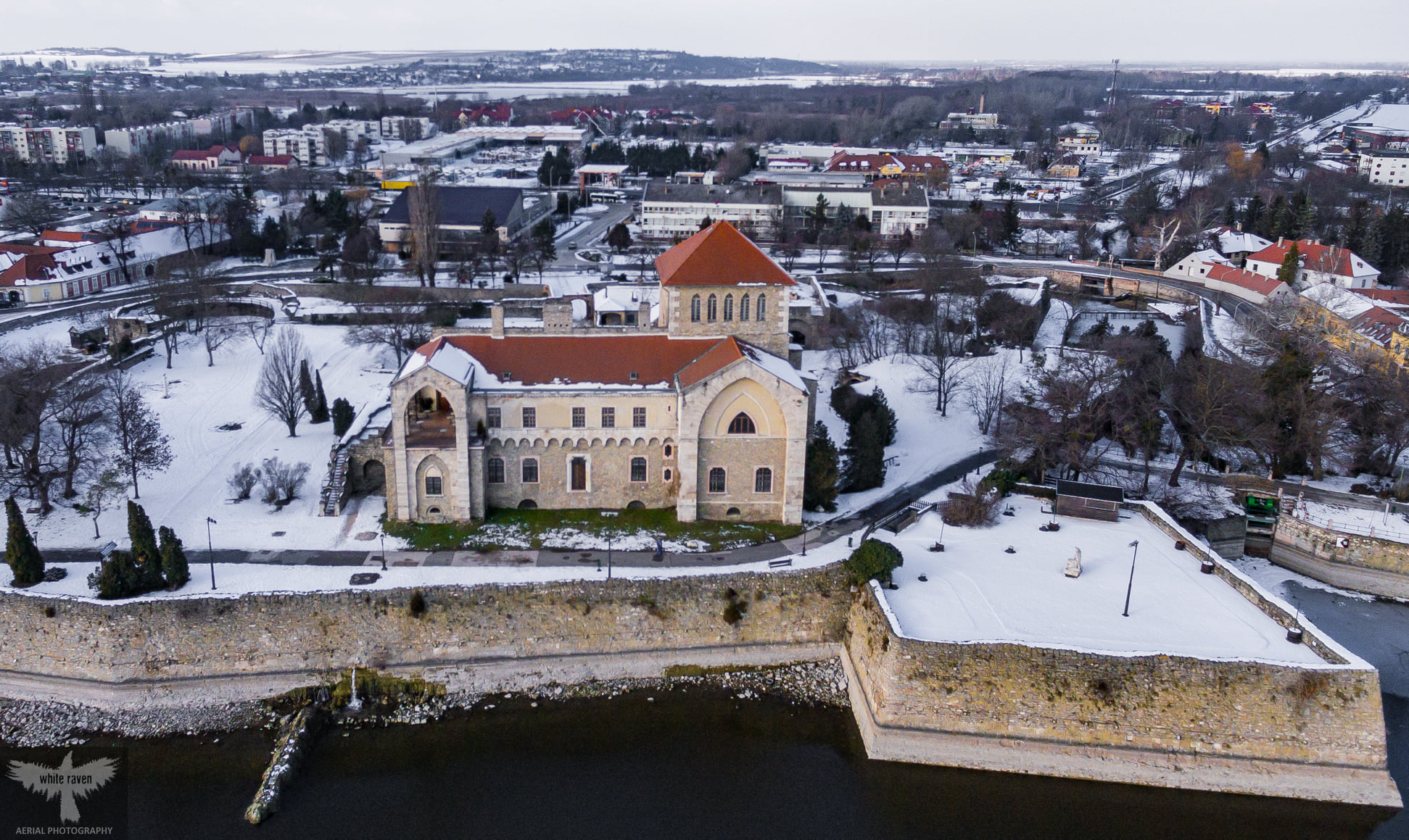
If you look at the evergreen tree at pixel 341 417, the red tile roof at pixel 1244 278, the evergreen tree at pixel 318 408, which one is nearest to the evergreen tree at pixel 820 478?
the evergreen tree at pixel 341 417

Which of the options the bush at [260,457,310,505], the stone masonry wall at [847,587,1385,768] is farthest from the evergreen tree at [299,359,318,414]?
the stone masonry wall at [847,587,1385,768]

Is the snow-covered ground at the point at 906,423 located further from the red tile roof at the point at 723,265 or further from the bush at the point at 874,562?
the red tile roof at the point at 723,265

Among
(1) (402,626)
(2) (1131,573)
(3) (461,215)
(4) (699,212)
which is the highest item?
(4) (699,212)

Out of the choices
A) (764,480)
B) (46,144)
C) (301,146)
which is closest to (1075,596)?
(764,480)

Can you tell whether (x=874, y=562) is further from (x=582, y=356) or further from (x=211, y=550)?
(x=211, y=550)

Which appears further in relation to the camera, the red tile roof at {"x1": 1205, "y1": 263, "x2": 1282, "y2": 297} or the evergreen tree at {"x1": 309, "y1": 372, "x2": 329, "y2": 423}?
A: the red tile roof at {"x1": 1205, "y1": 263, "x2": 1282, "y2": 297}

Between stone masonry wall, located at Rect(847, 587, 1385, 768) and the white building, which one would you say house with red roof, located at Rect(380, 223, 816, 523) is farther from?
the white building
